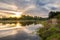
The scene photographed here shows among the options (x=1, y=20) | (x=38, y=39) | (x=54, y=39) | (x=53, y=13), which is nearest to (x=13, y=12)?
(x=53, y=13)

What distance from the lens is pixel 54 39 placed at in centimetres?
2117

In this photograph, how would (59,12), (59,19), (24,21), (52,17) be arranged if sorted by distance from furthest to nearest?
1. (24,21)
2. (59,12)
3. (52,17)
4. (59,19)

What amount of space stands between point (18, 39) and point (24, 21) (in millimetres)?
57710

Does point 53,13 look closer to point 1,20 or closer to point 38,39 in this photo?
point 38,39

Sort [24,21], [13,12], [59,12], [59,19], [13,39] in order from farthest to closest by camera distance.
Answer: [24,21]
[13,12]
[59,12]
[59,19]
[13,39]

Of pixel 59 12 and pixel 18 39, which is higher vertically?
pixel 59 12

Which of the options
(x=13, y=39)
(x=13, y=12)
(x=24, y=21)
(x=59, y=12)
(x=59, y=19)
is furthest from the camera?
(x=24, y=21)

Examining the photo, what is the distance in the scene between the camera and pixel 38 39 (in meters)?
27.5

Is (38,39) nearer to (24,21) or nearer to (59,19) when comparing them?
(59,19)

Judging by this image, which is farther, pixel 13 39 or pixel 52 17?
pixel 52 17

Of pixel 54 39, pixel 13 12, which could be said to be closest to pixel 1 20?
pixel 13 12

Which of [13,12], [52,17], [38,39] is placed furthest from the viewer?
[13,12]

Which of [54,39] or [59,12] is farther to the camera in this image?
[59,12]

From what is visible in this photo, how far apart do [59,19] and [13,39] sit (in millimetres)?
19892
